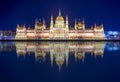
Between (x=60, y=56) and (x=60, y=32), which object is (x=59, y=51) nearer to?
(x=60, y=56)

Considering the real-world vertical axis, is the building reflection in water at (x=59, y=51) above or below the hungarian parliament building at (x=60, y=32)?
below

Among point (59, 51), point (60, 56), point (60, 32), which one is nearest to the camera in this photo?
point (60, 56)

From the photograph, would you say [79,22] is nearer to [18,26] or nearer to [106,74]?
[18,26]

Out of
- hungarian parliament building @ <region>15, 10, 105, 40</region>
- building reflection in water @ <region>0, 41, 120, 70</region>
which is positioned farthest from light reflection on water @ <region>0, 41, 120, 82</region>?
hungarian parliament building @ <region>15, 10, 105, 40</region>

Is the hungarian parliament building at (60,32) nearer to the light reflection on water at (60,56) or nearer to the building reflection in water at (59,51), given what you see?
the building reflection in water at (59,51)

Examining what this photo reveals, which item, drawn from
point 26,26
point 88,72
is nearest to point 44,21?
point 26,26

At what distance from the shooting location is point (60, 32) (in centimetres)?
4409

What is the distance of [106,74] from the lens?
716cm

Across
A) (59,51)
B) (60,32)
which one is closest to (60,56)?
(59,51)

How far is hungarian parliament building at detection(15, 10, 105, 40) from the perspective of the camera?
41500mm

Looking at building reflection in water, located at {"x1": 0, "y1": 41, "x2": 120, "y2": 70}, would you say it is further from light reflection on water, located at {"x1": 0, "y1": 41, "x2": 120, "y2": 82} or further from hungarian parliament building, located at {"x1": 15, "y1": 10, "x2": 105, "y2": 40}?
hungarian parliament building, located at {"x1": 15, "y1": 10, "x2": 105, "y2": 40}

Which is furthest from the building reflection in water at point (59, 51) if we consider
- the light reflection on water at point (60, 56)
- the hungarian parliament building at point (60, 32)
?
the hungarian parliament building at point (60, 32)

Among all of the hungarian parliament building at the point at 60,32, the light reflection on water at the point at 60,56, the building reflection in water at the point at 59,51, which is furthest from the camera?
the hungarian parliament building at the point at 60,32

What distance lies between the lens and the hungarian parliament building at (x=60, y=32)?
4150 centimetres
